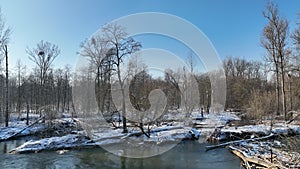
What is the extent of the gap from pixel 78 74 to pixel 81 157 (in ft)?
51.5

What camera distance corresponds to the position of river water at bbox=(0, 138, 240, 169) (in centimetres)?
1048

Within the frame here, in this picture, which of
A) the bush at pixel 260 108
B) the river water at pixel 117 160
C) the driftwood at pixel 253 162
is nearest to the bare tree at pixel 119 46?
the river water at pixel 117 160

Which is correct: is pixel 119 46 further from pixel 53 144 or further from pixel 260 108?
pixel 260 108

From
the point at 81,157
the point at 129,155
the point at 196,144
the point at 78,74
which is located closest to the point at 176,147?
the point at 196,144

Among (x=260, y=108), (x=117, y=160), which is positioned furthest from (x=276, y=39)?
(x=117, y=160)

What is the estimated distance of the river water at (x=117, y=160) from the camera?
10.5 m

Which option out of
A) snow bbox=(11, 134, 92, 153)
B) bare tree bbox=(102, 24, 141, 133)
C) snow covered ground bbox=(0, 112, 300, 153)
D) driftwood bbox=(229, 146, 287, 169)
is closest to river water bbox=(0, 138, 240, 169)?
driftwood bbox=(229, 146, 287, 169)

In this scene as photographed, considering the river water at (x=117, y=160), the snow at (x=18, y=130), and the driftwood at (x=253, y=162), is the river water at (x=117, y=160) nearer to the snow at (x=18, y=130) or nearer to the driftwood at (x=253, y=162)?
the driftwood at (x=253, y=162)

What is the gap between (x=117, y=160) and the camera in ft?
38.0

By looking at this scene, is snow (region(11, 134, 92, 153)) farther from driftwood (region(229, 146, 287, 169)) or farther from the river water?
driftwood (region(229, 146, 287, 169))

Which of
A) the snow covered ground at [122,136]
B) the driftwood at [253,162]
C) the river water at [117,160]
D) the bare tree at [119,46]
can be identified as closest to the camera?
the driftwood at [253,162]

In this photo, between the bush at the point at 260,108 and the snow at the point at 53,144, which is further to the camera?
the bush at the point at 260,108

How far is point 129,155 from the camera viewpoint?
12.6m

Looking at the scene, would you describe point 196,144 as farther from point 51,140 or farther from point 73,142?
point 51,140
